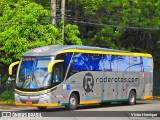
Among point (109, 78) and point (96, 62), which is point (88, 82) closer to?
point (96, 62)

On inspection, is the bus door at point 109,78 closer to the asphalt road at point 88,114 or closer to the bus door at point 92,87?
the bus door at point 92,87

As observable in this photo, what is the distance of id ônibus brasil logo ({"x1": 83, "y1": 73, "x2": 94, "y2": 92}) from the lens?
24516mm

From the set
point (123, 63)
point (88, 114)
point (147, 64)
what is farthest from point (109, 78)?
point (88, 114)

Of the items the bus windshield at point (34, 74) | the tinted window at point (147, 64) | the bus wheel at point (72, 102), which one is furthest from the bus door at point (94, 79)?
the tinted window at point (147, 64)

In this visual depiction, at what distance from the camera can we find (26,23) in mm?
30156

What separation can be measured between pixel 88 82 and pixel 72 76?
Result: 169 cm

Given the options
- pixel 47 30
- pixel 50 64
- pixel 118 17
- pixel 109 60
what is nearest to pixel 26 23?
pixel 47 30

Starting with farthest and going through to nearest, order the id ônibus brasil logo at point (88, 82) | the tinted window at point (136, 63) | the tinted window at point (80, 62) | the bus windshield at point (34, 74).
A: the tinted window at point (136, 63), the id ônibus brasil logo at point (88, 82), the tinted window at point (80, 62), the bus windshield at point (34, 74)

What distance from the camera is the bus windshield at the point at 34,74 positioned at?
73.1ft

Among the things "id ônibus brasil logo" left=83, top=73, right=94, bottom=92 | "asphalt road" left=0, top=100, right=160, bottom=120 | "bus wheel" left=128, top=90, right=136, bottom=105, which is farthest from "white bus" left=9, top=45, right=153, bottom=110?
"asphalt road" left=0, top=100, right=160, bottom=120

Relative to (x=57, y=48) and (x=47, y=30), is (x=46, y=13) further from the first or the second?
(x=57, y=48)

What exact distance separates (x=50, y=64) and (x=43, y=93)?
1613 mm

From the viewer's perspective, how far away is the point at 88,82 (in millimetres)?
24844

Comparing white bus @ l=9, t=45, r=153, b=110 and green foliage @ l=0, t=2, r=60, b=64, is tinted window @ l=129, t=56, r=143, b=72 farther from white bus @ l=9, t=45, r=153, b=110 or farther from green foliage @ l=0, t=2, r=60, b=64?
green foliage @ l=0, t=2, r=60, b=64
